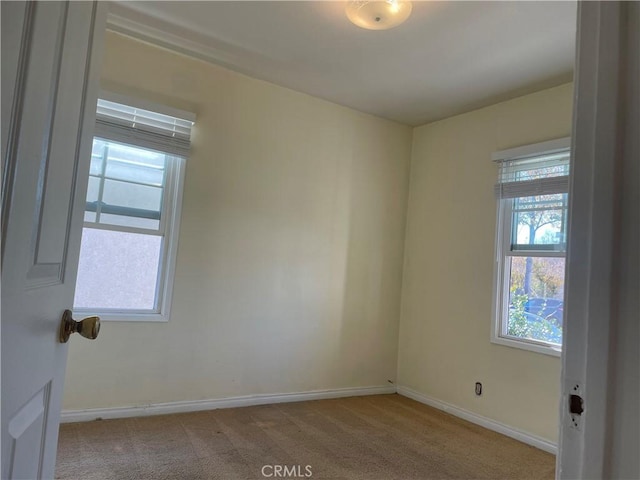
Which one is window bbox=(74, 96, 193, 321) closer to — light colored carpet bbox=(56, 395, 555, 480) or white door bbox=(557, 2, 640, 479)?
light colored carpet bbox=(56, 395, 555, 480)

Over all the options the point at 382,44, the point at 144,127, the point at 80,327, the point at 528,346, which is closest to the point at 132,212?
the point at 144,127

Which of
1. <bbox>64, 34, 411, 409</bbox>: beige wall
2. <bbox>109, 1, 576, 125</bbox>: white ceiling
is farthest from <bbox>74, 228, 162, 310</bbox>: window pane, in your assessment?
<bbox>109, 1, 576, 125</bbox>: white ceiling

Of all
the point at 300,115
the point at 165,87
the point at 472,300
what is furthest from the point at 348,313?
the point at 165,87

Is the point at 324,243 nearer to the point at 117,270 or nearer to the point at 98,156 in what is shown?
the point at 117,270

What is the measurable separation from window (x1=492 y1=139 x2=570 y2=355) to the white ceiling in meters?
0.59

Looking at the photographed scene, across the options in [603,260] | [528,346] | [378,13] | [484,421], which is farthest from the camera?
[484,421]

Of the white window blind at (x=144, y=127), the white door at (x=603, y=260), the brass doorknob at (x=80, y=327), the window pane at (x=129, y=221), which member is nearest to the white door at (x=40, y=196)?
the brass doorknob at (x=80, y=327)

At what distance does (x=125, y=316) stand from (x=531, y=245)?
2.93 metres

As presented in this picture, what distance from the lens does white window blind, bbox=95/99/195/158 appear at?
2.69 metres

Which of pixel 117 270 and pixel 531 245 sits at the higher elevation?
pixel 531 245

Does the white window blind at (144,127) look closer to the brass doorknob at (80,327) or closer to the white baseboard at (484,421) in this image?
the brass doorknob at (80,327)

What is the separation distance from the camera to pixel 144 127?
9.22 feet

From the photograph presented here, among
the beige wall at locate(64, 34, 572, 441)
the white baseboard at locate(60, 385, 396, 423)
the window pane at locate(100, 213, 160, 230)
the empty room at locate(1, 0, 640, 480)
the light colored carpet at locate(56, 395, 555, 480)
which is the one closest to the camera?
the light colored carpet at locate(56, 395, 555, 480)

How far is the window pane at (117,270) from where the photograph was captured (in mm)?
2713
